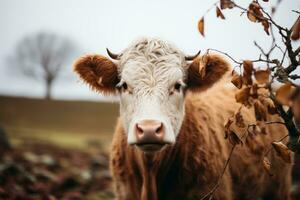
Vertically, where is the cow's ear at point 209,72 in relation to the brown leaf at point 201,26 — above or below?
below

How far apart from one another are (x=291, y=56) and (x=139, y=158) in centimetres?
223

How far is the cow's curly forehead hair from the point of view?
165 inches

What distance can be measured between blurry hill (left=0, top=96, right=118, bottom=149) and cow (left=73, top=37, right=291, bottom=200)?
2209 centimetres

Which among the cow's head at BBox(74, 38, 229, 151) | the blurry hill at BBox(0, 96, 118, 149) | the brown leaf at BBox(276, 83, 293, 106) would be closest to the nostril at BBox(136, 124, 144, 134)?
the cow's head at BBox(74, 38, 229, 151)

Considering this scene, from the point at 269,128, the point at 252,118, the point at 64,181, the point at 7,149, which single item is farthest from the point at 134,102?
the point at 7,149

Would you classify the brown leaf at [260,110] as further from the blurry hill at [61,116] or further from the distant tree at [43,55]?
the distant tree at [43,55]

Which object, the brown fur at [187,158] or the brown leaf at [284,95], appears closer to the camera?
the brown leaf at [284,95]

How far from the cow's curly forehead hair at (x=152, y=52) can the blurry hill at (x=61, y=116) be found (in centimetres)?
2261

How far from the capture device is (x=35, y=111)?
31.9 m

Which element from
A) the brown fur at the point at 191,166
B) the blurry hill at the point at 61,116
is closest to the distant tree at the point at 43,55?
the blurry hill at the point at 61,116

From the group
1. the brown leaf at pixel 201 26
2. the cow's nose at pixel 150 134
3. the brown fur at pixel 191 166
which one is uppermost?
the brown leaf at pixel 201 26

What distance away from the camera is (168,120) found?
11.8 feet

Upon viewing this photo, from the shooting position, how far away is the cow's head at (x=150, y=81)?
336 cm

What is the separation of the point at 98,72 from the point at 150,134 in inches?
64.9
